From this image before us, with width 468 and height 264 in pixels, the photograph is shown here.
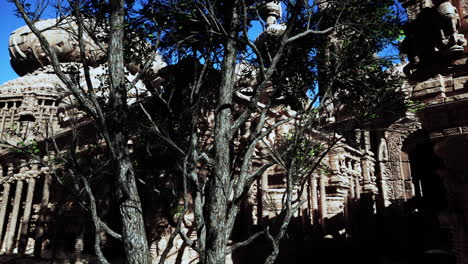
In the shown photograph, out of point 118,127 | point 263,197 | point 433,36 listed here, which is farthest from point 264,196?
point 433,36

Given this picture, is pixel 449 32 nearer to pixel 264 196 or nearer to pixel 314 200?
pixel 264 196

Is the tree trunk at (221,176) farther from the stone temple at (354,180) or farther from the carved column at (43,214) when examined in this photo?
the carved column at (43,214)

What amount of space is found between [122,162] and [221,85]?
2.42 metres

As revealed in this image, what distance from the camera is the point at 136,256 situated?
5.98m

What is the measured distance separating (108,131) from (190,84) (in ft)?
11.5

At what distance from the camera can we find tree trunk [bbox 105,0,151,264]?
6062mm

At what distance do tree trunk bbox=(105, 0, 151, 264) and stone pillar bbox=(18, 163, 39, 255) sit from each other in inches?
332

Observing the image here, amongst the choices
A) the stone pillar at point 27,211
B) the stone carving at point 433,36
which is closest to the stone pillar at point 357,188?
the stone carving at point 433,36

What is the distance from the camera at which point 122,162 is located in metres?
6.38

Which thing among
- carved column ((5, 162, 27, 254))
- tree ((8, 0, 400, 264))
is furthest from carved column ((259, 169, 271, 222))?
carved column ((5, 162, 27, 254))

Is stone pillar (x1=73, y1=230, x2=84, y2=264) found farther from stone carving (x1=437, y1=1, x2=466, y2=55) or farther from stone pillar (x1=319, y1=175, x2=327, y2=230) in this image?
stone carving (x1=437, y1=1, x2=466, y2=55)

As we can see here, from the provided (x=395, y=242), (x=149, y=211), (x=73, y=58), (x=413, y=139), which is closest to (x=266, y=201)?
(x=149, y=211)

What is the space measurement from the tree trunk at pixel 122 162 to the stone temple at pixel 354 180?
92 cm

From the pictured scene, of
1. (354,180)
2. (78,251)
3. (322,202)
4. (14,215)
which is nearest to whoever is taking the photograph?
(78,251)
